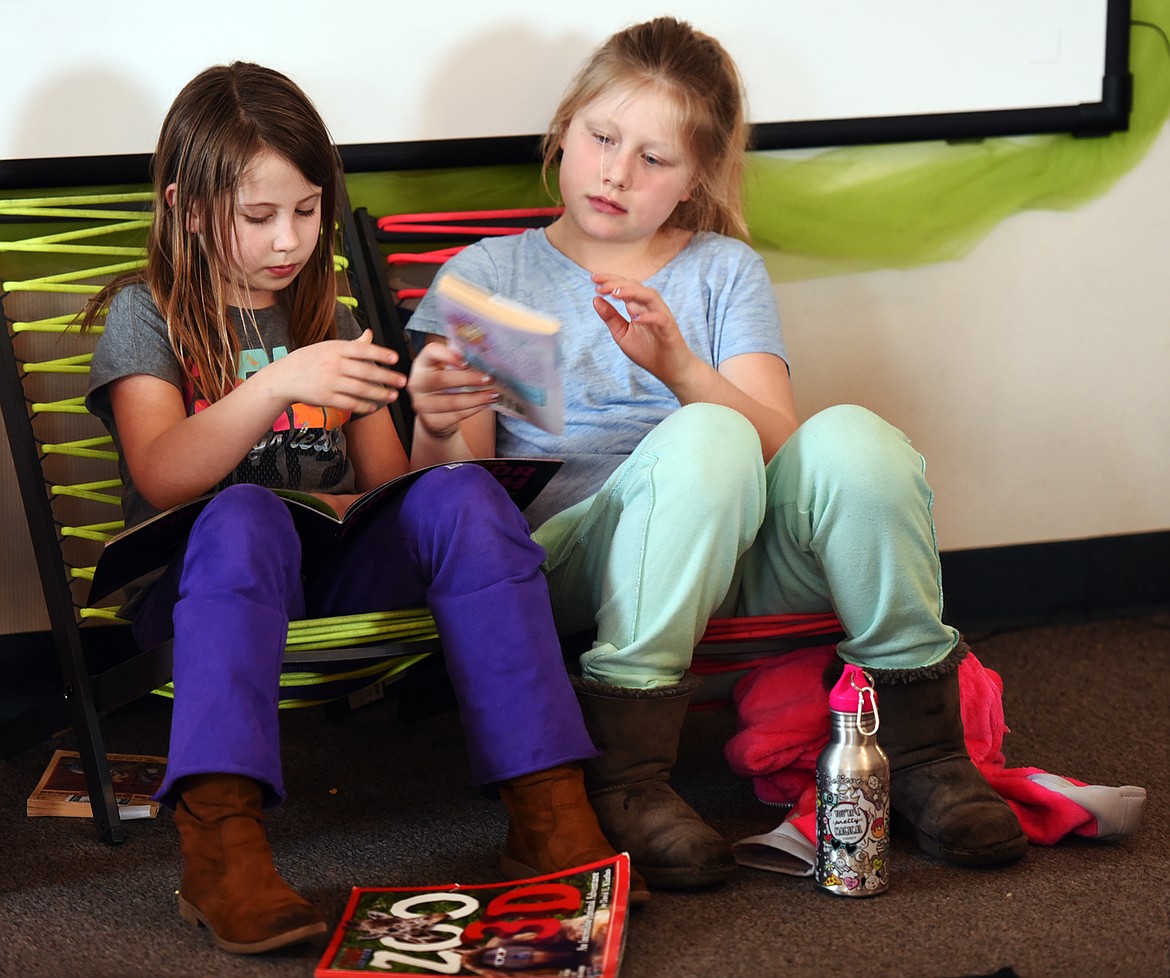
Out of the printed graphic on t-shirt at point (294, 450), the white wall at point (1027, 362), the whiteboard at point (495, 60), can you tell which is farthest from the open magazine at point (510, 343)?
the white wall at point (1027, 362)

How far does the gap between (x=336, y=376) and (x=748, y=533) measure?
37 cm

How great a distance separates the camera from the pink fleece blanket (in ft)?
3.65

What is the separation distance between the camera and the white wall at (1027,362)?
1762 mm

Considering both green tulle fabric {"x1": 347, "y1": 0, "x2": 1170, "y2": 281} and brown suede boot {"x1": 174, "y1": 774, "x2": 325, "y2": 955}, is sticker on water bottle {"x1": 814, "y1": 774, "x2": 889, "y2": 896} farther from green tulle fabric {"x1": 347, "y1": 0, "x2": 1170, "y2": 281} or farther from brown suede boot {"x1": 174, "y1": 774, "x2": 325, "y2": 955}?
green tulle fabric {"x1": 347, "y1": 0, "x2": 1170, "y2": 281}

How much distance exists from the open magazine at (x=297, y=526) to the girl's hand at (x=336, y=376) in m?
0.08

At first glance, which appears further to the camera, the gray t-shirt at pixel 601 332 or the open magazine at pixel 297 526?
the gray t-shirt at pixel 601 332

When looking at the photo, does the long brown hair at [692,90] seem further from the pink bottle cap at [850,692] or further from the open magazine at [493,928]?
the open magazine at [493,928]

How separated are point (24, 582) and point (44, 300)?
1.10 feet

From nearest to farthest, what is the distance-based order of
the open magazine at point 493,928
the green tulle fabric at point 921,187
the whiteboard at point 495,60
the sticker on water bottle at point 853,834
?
the open magazine at point 493,928
the sticker on water bottle at point 853,834
the whiteboard at point 495,60
the green tulle fabric at point 921,187

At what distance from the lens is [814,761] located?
1.21 meters

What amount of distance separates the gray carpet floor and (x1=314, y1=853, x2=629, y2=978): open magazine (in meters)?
0.04

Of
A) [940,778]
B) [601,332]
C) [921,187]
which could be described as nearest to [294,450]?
[601,332]

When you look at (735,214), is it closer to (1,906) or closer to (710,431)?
(710,431)

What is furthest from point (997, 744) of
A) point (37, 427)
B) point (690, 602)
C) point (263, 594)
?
point (37, 427)
